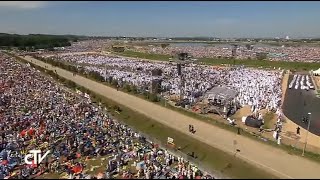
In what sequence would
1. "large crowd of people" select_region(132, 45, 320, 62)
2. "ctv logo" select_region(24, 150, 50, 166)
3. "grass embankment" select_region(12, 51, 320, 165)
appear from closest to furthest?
"ctv logo" select_region(24, 150, 50, 166) < "grass embankment" select_region(12, 51, 320, 165) < "large crowd of people" select_region(132, 45, 320, 62)

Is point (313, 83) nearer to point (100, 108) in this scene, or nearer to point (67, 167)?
point (100, 108)

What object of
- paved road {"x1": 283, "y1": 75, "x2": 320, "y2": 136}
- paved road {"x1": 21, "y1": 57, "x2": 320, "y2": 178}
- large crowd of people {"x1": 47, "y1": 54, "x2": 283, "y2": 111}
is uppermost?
paved road {"x1": 21, "y1": 57, "x2": 320, "y2": 178}

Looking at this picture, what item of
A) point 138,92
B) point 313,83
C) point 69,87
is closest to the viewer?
point 138,92

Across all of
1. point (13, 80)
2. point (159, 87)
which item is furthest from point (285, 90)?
point (13, 80)

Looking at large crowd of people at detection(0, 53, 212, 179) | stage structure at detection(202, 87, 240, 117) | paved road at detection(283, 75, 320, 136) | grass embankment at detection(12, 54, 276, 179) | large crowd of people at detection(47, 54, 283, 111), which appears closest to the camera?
grass embankment at detection(12, 54, 276, 179)

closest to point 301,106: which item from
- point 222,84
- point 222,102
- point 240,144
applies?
point 222,102

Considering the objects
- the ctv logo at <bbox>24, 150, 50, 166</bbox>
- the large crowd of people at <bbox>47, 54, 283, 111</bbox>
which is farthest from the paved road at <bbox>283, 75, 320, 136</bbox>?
the ctv logo at <bbox>24, 150, 50, 166</bbox>

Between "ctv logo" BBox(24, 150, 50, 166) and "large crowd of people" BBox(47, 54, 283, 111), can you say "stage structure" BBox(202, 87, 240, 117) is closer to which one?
"large crowd of people" BBox(47, 54, 283, 111)

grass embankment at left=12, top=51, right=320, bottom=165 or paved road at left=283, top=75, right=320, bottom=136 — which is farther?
paved road at left=283, top=75, right=320, bottom=136

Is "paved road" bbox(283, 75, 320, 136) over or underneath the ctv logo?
underneath
